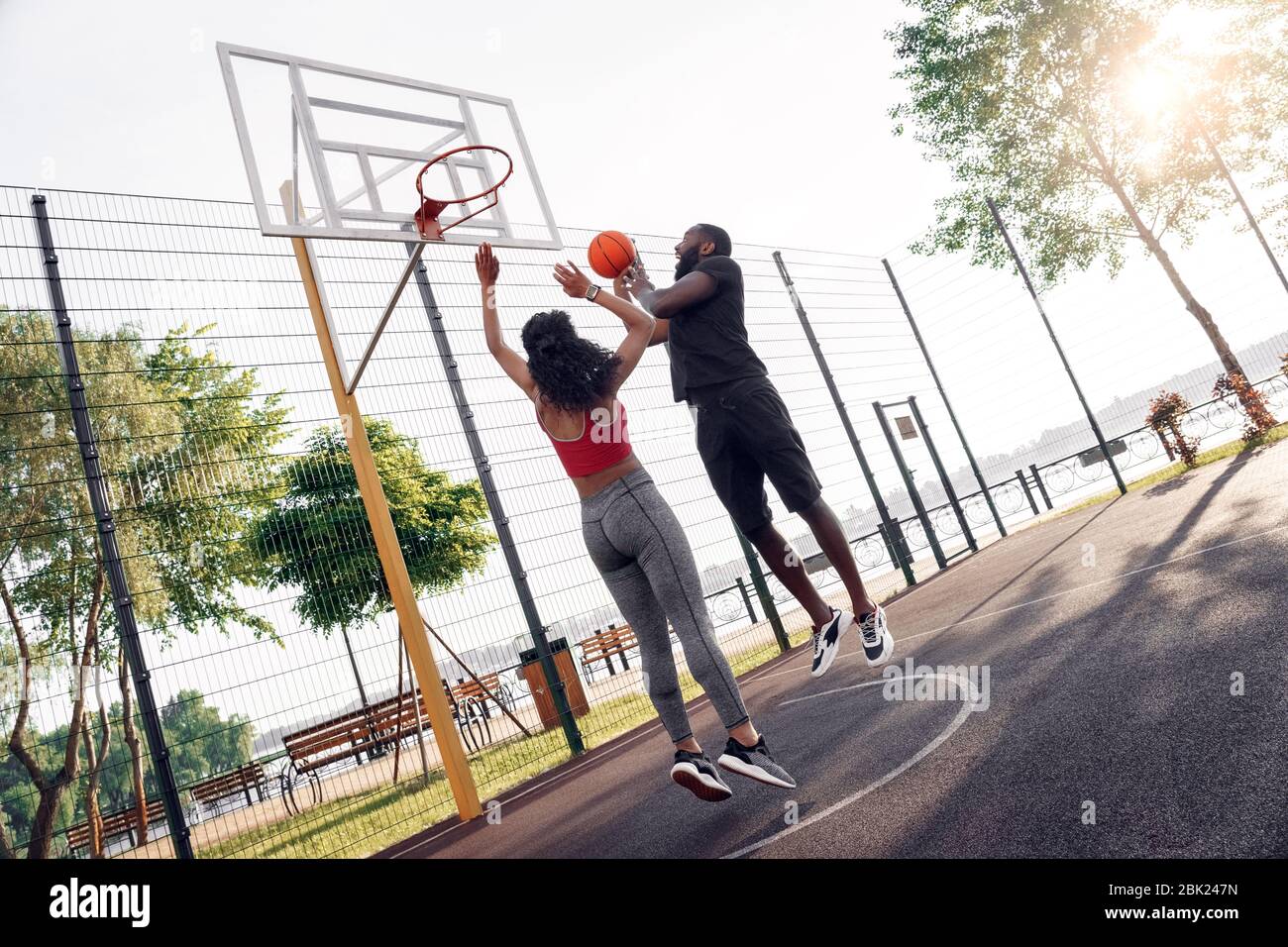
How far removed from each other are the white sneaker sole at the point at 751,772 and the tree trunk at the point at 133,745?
450 cm

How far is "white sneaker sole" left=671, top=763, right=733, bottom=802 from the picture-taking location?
2838 millimetres

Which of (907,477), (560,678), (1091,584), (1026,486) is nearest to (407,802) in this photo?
(560,678)

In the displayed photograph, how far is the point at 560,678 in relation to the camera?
7645 millimetres

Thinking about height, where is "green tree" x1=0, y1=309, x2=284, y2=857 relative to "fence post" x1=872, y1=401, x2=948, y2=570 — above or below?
above

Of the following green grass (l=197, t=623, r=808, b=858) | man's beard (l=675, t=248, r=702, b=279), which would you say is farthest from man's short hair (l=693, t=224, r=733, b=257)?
green grass (l=197, t=623, r=808, b=858)

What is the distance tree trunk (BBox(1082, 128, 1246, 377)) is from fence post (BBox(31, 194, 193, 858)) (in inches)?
686

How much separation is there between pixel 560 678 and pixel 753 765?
5017 millimetres

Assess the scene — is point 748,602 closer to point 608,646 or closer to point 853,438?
point 608,646

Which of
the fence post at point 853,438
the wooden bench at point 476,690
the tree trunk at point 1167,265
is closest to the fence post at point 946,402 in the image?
the fence post at point 853,438

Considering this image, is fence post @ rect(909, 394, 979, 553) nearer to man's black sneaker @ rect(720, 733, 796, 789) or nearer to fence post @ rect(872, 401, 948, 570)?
fence post @ rect(872, 401, 948, 570)

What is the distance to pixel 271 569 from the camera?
600cm
